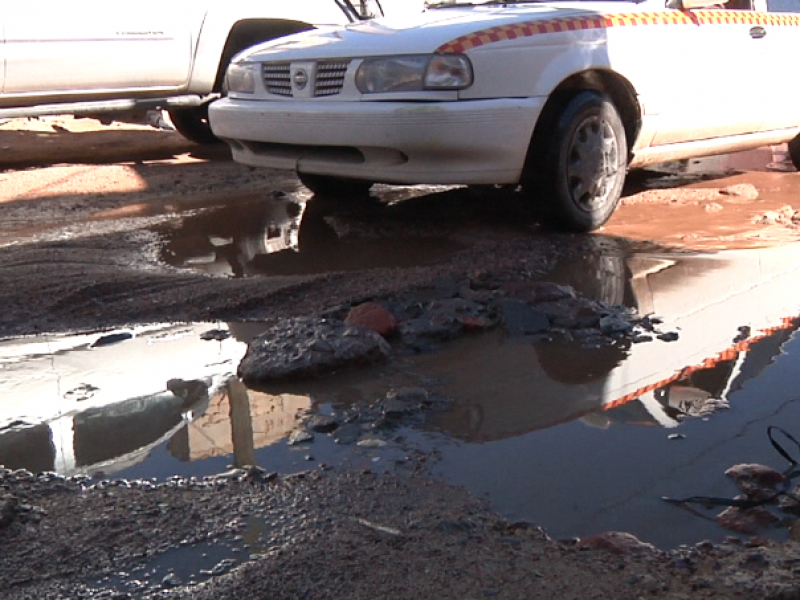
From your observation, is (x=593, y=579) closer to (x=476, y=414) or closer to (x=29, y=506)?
(x=476, y=414)

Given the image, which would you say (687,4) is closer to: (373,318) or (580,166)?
(580,166)

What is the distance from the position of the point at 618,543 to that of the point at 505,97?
3.08 m

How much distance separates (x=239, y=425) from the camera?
3.13m

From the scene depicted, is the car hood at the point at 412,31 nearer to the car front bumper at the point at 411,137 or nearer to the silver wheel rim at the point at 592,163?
the car front bumper at the point at 411,137

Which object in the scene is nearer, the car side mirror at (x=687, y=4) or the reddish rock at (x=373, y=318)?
the reddish rock at (x=373, y=318)

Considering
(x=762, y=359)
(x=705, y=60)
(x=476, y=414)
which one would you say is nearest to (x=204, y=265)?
(x=476, y=414)

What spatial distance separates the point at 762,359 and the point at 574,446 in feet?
3.47

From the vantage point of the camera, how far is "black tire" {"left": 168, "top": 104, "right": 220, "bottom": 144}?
9.11 metres

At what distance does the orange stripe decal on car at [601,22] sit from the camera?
16.5 feet

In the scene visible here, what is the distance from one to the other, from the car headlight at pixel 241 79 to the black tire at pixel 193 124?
10.2ft

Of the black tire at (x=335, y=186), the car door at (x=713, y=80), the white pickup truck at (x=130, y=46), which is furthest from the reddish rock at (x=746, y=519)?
the white pickup truck at (x=130, y=46)

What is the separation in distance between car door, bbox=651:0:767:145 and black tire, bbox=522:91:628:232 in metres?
0.46

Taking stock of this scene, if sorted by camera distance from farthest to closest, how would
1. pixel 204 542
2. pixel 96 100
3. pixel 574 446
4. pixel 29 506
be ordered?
pixel 96 100, pixel 574 446, pixel 29 506, pixel 204 542

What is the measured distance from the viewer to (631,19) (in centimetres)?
564
